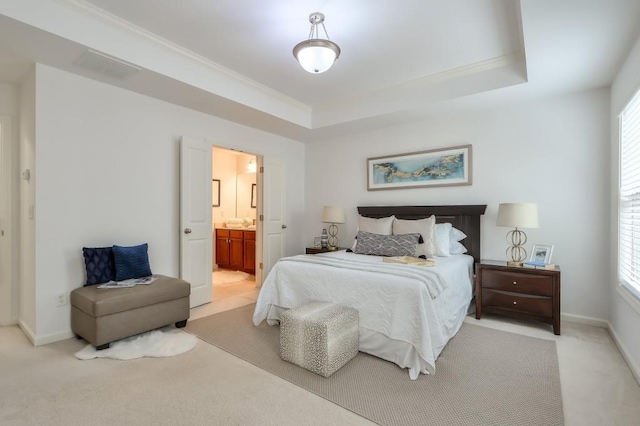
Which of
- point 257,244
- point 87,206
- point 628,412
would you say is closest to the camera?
point 628,412

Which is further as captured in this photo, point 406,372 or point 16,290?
point 16,290

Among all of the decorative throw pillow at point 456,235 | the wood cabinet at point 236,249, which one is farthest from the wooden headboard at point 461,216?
the wood cabinet at point 236,249

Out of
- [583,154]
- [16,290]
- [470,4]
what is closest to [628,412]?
[583,154]

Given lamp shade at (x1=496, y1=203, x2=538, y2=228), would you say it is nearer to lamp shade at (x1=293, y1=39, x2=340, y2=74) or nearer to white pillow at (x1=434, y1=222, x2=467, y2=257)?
white pillow at (x1=434, y1=222, x2=467, y2=257)

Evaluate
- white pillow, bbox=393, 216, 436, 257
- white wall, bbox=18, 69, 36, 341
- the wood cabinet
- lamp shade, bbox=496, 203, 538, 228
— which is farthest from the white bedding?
the wood cabinet

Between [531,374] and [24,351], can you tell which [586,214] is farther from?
[24,351]

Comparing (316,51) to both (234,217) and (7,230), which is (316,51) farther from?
(234,217)

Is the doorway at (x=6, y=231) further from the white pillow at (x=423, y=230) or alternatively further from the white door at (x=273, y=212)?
the white pillow at (x=423, y=230)

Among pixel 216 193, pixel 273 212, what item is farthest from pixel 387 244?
pixel 216 193

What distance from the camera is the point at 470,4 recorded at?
95.3 inches

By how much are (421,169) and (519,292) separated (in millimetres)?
1933

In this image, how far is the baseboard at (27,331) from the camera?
281 centimetres

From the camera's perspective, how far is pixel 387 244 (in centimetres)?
381

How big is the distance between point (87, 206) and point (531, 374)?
403 centimetres
